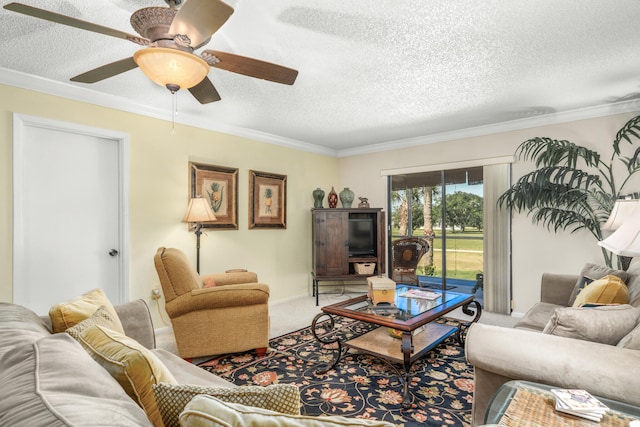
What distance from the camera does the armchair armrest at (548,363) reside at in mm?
1248

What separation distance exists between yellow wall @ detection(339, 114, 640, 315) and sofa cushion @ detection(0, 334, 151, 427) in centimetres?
442

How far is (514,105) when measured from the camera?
3.52m

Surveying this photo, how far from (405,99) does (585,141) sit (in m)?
2.18

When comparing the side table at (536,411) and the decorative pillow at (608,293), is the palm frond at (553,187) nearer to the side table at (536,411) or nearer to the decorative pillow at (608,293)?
the decorative pillow at (608,293)

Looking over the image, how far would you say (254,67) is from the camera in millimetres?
1852

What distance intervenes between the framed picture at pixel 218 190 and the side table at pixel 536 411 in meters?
3.51

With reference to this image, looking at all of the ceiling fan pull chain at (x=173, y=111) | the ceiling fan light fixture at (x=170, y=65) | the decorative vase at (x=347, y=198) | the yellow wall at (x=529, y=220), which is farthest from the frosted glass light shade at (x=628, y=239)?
the decorative vase at (x=347, y=198)

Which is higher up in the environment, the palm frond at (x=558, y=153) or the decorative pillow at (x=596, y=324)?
the palm frond at (x=558, y=153)

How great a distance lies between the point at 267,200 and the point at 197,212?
1.34 metres

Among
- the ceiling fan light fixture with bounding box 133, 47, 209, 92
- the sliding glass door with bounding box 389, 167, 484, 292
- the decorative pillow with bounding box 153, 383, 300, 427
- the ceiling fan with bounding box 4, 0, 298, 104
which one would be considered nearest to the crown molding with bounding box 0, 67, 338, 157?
the ceiling fan with bounding box 4, 0, 298, 104

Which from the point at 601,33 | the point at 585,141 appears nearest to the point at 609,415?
the point at 601,33

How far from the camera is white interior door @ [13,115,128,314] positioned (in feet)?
9.21

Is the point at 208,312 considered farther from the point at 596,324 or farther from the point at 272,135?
the point at 272,135

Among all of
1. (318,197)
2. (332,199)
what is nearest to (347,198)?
(332,199)
